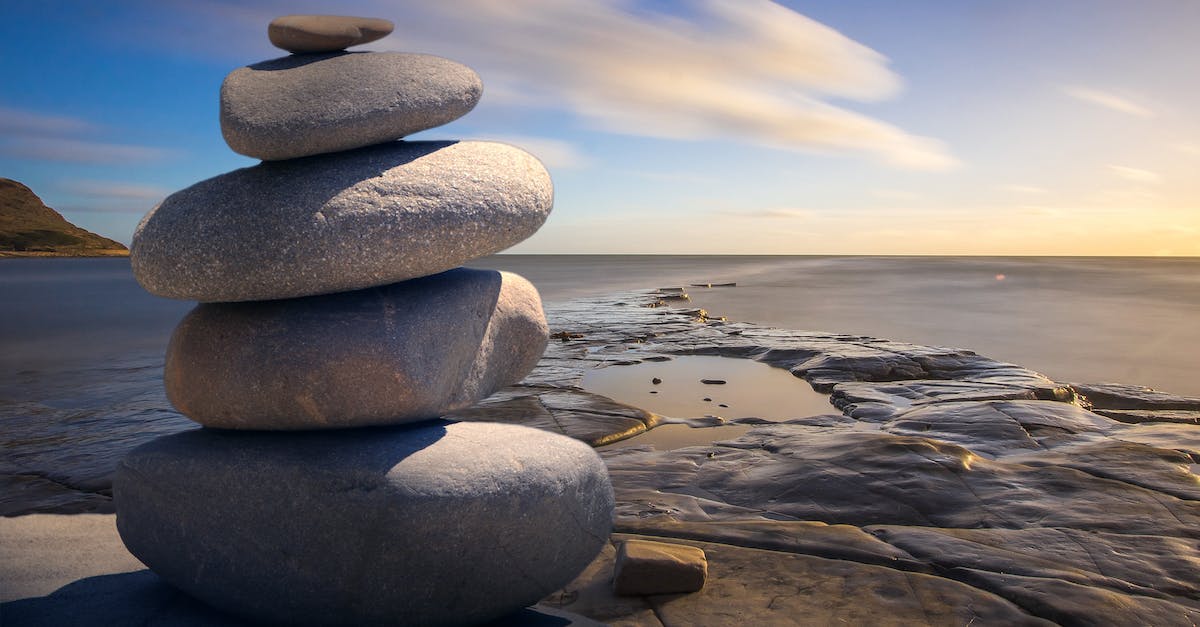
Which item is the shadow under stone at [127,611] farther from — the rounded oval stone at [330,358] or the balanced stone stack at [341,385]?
the rounded oval stone at [330,358]

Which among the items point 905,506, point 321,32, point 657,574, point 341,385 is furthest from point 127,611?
point 905,506

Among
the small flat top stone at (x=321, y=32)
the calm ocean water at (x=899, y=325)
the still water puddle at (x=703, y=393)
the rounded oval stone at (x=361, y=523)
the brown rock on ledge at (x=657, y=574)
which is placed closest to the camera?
the rounded oval stone at (x=361, y=523)

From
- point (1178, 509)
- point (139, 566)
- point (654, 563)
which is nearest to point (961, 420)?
point (1178, 509)

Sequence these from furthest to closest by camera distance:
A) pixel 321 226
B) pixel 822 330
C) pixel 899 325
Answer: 1. pixel 899 325
2. pixel 822 330
3. pixel 321 226

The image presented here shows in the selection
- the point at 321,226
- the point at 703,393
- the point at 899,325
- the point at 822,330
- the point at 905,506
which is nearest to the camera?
the point at 321,226

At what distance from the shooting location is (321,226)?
3.26 m

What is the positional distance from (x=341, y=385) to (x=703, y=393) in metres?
6.85

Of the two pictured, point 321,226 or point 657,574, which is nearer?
point 321,226

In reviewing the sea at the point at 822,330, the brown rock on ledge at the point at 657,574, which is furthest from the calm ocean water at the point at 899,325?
the brown rock on ledge at the point at 657,574

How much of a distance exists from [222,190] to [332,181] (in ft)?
1.78

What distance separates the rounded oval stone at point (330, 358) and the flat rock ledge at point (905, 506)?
47.7 inches

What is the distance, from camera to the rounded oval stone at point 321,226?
328 centimetres

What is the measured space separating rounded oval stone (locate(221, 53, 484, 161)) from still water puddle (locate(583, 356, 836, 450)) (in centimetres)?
402

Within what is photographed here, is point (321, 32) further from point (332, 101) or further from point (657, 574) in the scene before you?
point (657, 574)
